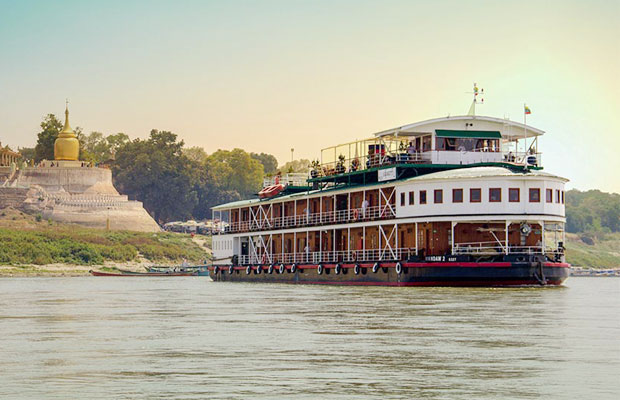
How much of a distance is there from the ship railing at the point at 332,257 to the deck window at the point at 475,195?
4.16m

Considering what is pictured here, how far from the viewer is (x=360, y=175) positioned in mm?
55812

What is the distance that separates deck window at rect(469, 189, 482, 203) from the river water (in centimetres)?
1402

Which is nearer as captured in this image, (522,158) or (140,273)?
(522,158)

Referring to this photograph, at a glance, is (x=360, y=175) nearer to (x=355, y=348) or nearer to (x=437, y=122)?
(x=437, y=122)

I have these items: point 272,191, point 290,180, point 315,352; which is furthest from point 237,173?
point 315,352

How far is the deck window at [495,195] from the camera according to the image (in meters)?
44.2

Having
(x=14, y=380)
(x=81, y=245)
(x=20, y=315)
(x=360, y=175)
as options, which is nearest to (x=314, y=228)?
(x=360, y=175)

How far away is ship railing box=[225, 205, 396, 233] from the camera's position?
51.2 m

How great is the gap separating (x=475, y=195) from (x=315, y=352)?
90.6ft

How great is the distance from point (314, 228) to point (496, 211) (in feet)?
49.8

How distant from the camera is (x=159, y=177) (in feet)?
456

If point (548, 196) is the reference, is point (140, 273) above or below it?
below

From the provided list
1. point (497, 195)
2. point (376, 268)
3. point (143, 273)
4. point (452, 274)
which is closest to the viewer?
point (452, 274)

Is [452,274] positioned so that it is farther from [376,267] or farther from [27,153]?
[27,153]
